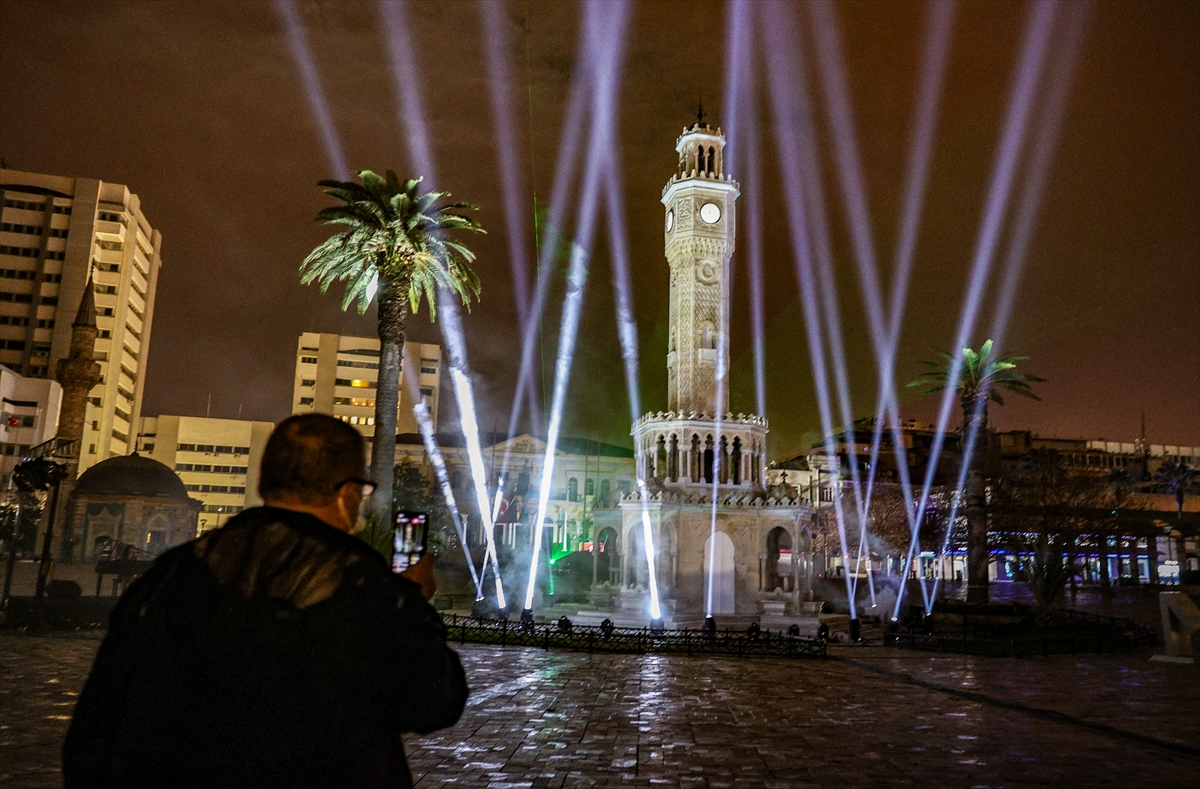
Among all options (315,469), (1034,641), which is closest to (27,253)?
(1034,641)

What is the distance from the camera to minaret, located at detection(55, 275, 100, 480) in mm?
54531

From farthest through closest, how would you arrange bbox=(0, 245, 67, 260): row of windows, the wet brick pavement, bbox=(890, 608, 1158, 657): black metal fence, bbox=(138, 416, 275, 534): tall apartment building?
bbox=(138, 416, 275, 534): tall apartment building → bbox=(0, 245, 67, 260): row of windows → bbox=(890, 608, 1158, 657): black metal fence → the wet brick pavement

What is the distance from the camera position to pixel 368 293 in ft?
95.8

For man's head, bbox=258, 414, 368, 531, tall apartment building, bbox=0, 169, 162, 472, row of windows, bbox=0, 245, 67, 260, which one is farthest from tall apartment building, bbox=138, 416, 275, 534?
man's head, bbox=258, 414, 368, 531

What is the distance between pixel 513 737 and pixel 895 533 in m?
56.7

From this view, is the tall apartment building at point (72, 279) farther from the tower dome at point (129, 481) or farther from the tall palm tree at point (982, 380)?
the tall palm tree at point (982, 380)

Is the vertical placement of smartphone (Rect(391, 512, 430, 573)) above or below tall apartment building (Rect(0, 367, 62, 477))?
below

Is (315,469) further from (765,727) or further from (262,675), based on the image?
(765,727)

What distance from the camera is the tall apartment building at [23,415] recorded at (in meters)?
54.1

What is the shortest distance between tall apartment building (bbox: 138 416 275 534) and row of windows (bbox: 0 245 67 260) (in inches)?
891

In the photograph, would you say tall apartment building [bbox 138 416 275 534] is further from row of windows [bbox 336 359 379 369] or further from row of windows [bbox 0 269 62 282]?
row of windows [bbox 0 269 62 282]

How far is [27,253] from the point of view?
87688 mm

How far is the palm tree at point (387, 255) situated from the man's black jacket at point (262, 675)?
75.4 feet

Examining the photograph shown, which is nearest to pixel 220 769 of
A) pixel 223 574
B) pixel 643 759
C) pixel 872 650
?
pixel 223 574
